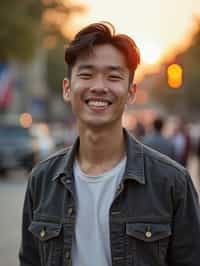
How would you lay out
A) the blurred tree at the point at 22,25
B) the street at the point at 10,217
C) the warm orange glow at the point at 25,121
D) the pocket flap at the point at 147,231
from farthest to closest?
the blurred tree at the point at 22,25 < the warm orange glow at the point at 25,121 < the street at the point at 10,217 < the pocket flap at the point at 147,231

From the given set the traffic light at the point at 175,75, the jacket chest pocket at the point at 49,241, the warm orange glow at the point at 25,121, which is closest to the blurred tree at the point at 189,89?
the warm orange glow at the point at 25,121

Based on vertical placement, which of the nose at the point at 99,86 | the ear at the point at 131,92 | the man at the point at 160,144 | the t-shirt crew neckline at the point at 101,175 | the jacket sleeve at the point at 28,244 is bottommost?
the man at the point at 160,144

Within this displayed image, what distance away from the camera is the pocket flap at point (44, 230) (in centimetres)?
337

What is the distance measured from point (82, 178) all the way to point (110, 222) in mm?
255

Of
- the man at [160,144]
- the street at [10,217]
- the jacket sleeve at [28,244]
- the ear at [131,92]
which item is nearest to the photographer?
the ear at [131,92]

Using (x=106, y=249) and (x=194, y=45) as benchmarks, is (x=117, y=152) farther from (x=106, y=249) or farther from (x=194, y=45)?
(x=194, y=45)

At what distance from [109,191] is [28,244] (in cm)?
50

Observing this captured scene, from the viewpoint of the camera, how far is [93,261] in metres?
3.26

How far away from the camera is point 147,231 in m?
3.25

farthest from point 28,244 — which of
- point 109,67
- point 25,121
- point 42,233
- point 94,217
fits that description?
point 25,121

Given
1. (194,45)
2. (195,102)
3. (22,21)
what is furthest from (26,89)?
(22,21)

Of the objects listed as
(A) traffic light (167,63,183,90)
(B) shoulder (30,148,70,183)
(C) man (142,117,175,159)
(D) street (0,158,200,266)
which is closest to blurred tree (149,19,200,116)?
(A) traffic light (167,63,183,90)

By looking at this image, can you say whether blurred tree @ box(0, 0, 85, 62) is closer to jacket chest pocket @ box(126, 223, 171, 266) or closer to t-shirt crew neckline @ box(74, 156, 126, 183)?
t-shirt crew neckline @ box(74, 156, 126, 183)

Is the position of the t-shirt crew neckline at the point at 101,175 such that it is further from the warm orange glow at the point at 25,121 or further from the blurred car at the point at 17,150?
the warm orange glow at the point at 25,121
